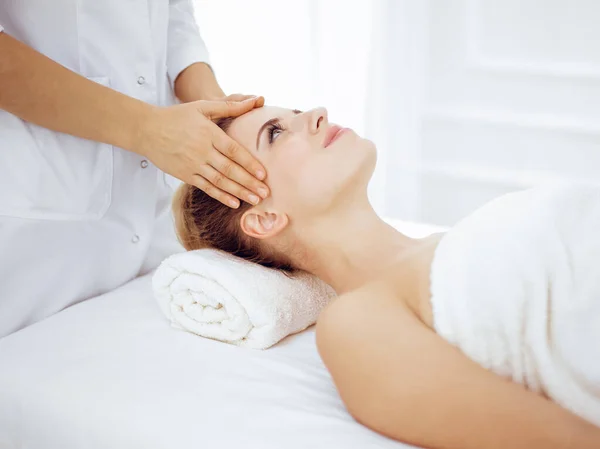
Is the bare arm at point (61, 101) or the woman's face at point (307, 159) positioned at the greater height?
the bare arm at point (61, 101)

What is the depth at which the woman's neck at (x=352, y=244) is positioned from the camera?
1.52m

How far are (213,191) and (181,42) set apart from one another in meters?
0.64

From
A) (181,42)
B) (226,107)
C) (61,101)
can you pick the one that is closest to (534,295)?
(226,107)

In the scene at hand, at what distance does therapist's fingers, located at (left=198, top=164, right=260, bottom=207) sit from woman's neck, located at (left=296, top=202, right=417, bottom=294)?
0.42 feet

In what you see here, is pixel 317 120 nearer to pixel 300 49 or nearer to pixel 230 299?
pixel 230 299

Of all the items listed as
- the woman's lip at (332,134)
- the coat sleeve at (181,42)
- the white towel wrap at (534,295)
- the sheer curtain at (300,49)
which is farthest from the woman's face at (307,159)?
the sheer curtain at (300,49)

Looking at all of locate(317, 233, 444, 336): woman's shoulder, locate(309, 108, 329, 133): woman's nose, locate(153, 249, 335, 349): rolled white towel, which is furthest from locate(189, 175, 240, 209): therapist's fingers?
locate(317, 233, 444, 336): woman's shoulder

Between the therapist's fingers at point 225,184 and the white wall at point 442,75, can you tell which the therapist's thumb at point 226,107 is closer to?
the therapist's fingers at point 225,184

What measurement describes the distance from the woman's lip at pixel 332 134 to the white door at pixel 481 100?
1.86m

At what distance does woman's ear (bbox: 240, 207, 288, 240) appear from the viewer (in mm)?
1553

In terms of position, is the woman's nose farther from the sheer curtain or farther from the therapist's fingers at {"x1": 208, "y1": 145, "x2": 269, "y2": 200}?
the sheer curtain

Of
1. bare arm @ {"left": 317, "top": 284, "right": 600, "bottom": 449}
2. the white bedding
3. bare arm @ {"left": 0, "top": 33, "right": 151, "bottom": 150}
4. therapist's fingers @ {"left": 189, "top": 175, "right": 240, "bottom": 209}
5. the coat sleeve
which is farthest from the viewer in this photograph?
the coat sleeve

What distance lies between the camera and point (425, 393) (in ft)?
3.68

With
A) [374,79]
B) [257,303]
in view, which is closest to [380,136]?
[374,79]
